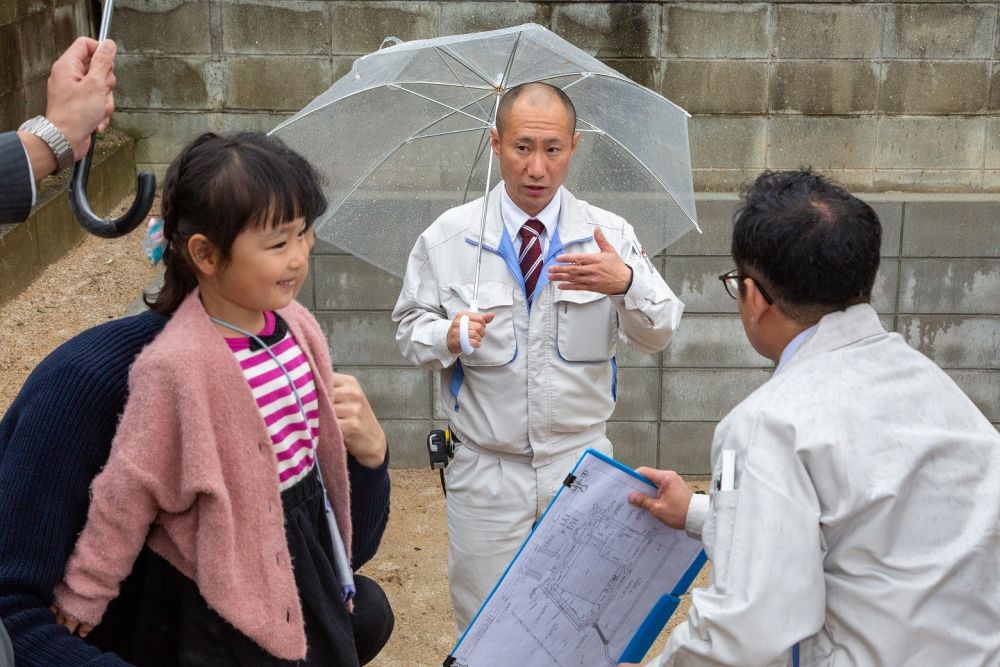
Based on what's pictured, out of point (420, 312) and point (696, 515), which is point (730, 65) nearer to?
point (420, 312)

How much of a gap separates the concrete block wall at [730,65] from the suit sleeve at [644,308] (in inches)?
110

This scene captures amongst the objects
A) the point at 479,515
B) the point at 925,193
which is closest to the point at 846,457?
the point at 479,515

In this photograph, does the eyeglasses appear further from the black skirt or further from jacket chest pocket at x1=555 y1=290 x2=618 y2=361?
jacket chest pocket at x1=555 y1=290 x2=618 y2=361

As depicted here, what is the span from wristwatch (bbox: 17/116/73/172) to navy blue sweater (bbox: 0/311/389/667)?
0.26 meters

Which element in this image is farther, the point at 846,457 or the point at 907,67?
the point at 907,67

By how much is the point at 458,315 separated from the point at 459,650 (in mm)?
883

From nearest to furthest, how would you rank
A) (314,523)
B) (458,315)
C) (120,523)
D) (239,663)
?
(120,523) < (239,663) < (314,523) < (458,315)

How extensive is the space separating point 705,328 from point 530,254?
6.89 feet

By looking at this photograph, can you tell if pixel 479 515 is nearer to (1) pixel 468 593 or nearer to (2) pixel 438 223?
(1) pixel 468 593

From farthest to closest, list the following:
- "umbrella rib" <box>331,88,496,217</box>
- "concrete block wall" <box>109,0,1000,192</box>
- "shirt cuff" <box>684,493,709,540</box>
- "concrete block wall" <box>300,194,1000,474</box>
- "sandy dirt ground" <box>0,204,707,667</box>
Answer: "concrete block wall" <box>109,0,1000,192</box> → "concrete block wall" <box>300,194,1000,474</box> → "sandy dirt ground" <box>0,204,707,667</box> → "umbrella rib" <box>331,88,496,217</box> → "shirt cuff" <box>684,493,709,540</box>

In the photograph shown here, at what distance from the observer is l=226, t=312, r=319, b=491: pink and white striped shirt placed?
170cm

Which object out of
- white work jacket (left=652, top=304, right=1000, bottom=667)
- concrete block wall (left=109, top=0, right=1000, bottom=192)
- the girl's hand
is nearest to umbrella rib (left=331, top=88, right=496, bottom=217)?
white work jacket (left=652, top=304, right=1000, bottom=667)

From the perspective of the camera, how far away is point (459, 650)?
2.36m

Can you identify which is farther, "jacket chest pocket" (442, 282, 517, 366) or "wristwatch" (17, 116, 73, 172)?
"jacket chest pocket" (442, 282, 517, 366)
